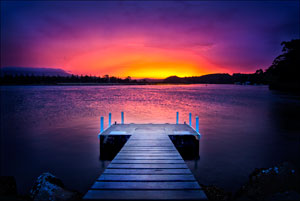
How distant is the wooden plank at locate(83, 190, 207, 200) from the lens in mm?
3770

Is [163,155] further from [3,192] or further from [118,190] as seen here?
[3,192]

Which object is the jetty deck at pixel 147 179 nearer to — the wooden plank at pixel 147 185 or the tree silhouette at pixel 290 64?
the wooden plank at pixel 147 185

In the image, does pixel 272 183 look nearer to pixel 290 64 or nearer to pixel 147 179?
pixel 147 179

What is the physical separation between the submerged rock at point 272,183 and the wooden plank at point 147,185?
2.55 m

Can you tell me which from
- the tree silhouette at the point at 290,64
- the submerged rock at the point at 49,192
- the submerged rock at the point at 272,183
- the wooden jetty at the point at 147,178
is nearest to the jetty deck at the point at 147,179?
the wooden jetty at the point at 147,178

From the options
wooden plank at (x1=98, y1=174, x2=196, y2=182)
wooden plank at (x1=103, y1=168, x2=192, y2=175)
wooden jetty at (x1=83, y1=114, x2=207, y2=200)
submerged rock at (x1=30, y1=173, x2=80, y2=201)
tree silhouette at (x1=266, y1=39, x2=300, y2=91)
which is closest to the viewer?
wooden jetty at (x1=83, y1=114, x2=207, y2=200)

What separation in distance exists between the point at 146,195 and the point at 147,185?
411 mm

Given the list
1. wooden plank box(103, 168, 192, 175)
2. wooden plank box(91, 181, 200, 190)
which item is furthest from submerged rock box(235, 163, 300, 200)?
wooden plank box(91, 181, 200, 190)

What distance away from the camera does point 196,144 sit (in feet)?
35.4

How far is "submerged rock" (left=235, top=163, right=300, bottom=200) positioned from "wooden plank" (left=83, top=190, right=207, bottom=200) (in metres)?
2.76

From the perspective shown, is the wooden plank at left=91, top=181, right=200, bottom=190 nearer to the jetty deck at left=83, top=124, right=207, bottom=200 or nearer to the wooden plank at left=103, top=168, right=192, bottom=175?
the jetty deck at left=83, top=124, right=207, bottom=200

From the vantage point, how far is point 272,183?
5957 mm

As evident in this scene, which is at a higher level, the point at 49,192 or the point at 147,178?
the point at 147,178

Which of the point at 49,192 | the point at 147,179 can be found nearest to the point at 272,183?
the point at 147,179
